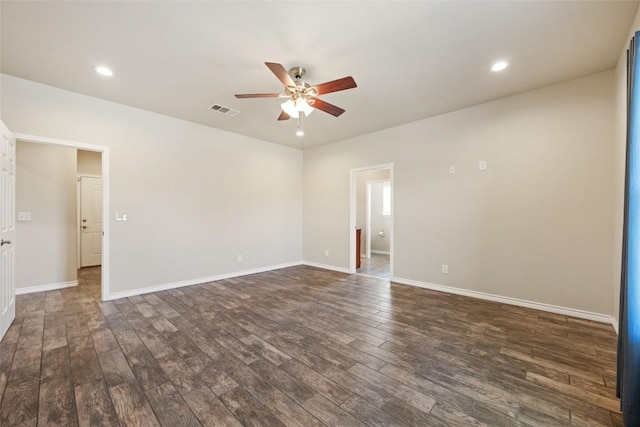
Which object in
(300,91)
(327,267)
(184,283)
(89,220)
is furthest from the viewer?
(89,220)

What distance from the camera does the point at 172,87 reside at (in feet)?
10.8

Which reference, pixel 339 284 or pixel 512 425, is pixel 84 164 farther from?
pixel 512 425

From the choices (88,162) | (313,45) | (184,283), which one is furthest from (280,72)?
(88,162)

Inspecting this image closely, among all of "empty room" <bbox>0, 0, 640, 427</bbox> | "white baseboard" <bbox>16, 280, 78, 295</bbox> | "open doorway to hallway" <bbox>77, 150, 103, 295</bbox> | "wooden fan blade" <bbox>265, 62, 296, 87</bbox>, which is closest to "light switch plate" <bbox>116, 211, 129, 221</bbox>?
"empty room" <bbox>0, 0, 640, 427</bbox>

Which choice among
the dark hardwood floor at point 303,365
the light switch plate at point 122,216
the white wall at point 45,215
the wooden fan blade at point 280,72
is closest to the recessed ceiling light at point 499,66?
the wooden fan blade at point 280,72

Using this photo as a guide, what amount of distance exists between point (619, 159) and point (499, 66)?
1.56 metres

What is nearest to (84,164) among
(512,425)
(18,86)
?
(18,86)

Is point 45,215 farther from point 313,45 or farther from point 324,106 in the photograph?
point 313,45

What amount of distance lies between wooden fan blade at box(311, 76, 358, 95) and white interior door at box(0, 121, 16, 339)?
3.20 metres

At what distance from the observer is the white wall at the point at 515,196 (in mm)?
3012

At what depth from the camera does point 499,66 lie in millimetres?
2812

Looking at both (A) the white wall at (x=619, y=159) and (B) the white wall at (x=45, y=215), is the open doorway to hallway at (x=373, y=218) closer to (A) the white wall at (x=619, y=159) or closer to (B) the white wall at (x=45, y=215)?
(A) the white wall at (x=619, y=159)

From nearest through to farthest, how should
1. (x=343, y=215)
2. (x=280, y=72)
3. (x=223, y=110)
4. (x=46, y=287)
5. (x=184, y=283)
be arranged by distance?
1. (x=280, y=72)
2. (x=223, y=110)
3. (x=46, y=287)
4. (x=184, y=283)
5. (x=343, y=215)

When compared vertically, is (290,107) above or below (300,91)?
below
